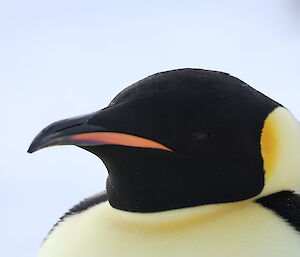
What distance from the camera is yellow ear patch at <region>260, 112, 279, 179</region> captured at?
136cm

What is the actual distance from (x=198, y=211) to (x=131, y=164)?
142 millimetres

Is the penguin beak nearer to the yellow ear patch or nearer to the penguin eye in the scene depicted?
the penguin eye

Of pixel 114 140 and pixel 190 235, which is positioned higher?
A: pixel 114 140

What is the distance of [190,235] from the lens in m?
1.32

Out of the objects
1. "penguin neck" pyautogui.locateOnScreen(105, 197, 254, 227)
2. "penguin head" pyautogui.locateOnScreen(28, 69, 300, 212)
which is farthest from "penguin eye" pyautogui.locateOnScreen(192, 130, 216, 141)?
"penguin neck" pyautogui.locateOnScreen(105, 197, 254, 227)

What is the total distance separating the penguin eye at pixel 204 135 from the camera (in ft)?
4.31

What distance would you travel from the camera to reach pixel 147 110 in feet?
4.28

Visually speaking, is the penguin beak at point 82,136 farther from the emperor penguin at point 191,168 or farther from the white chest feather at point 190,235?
the white chest feather at point 190,235

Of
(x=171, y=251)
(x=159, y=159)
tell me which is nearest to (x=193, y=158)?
(x=159, y=159)

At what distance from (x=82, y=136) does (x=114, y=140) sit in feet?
0.18

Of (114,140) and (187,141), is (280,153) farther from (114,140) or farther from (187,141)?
(114,140)

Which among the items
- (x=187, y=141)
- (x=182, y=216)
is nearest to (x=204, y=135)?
(x=187, y=141)

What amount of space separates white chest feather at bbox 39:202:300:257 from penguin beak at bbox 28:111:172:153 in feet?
0.46

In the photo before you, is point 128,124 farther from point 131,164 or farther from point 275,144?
point 275,144
